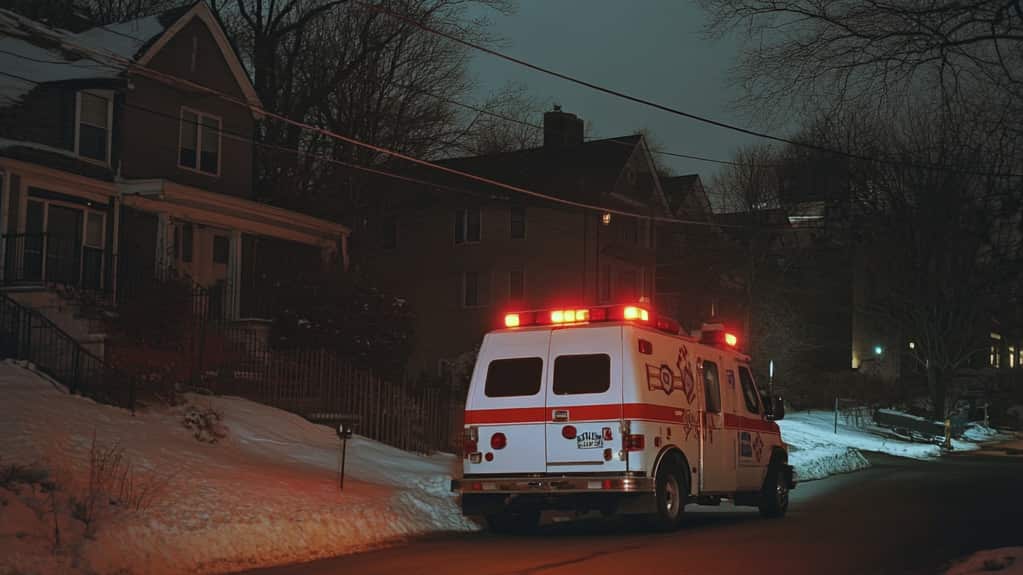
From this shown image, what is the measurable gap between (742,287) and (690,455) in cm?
3355

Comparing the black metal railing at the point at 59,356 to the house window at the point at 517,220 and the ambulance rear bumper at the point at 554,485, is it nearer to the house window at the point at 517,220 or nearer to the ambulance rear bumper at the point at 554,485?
the ambulance rear bumper at the point at 554,485

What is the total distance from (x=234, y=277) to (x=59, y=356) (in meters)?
9.36

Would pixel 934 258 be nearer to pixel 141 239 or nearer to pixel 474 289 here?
pixel 474 289

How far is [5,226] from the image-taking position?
23.5 meters

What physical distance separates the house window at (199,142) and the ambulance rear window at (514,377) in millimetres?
17129

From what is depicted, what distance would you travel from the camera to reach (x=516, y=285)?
45.2 m

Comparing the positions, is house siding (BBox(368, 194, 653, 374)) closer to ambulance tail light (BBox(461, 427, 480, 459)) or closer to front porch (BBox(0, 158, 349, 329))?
front porch (BBox(0, 158, 349, 329))

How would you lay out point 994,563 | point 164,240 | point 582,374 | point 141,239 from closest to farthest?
point 994,563
point 582,374
point 164,240
point 141,239

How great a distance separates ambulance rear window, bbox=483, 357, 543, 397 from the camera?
14.0 meters

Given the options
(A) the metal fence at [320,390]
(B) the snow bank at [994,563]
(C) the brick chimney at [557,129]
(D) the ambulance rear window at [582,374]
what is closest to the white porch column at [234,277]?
(A) the metal fence at [320,390]

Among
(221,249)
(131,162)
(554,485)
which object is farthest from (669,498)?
(221,249)

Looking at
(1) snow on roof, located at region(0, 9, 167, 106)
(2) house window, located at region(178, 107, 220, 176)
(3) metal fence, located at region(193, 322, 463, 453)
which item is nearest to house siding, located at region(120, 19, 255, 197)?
(2) house window, located at region(178, 107, 220, 176)

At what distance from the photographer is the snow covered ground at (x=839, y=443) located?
91.7 ft

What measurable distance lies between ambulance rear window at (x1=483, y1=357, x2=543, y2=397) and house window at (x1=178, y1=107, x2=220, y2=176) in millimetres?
17129
